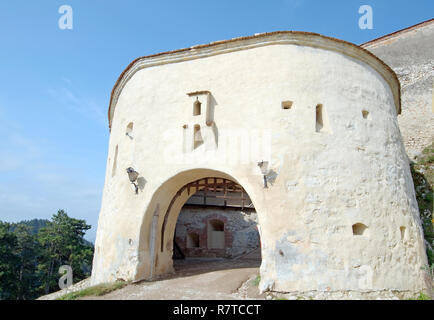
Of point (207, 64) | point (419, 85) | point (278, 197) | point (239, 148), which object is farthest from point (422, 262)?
point (419, 85)

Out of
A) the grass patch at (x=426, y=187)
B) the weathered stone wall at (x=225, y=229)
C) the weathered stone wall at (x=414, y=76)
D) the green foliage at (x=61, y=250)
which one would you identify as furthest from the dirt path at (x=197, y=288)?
the green foliage at (x=61, y=250)

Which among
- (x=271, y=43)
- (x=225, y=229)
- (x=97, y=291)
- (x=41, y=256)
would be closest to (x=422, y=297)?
(x=271, y=43)

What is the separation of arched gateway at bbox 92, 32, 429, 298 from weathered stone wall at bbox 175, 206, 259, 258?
6144mm

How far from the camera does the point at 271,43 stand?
823 cm

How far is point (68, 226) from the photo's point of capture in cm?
2300

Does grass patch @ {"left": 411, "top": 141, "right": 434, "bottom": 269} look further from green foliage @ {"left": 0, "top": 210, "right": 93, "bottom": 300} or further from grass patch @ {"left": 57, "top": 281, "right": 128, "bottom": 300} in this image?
green foliage @ {"left": 0, "top": 210, "right": 93, "bottom": 300}

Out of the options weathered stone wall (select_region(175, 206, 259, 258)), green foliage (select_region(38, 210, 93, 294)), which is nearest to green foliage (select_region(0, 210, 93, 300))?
green foliage (select_region(38, 210, 93, 294))

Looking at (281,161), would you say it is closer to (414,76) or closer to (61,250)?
(414,76)

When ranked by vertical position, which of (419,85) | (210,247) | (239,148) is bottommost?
(210,247)

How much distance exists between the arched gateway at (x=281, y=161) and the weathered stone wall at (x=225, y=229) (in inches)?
242

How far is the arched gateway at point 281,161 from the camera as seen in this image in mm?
6695

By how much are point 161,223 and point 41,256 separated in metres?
17.2
